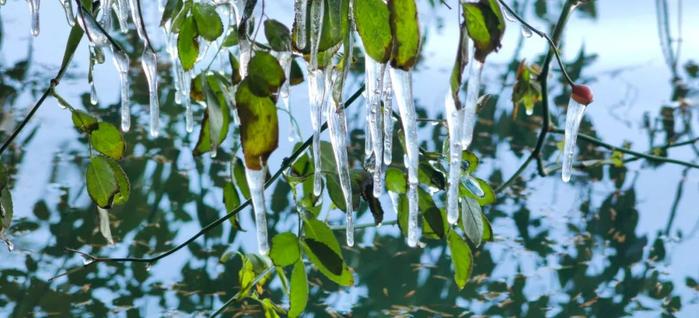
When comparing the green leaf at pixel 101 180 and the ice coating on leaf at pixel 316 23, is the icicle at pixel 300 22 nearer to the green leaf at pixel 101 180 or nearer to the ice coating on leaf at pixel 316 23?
the ice coating on leaf at pixel 316 23

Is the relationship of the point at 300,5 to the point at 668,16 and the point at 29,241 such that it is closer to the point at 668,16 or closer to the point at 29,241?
the point at 29,241

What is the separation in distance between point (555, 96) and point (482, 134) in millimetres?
445

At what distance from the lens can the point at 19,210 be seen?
312 cm

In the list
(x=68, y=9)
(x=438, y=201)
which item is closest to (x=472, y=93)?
(x=68, y=9)

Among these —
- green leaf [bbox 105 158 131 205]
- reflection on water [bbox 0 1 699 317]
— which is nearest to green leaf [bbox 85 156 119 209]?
green leaf [bbox 105 158 131 205]

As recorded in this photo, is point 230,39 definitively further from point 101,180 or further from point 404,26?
point 404,26

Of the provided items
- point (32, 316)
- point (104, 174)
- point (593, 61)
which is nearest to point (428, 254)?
point (32, 316)

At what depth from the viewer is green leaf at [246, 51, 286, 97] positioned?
2.08 feet

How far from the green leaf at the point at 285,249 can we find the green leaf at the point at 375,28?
0.39 metres

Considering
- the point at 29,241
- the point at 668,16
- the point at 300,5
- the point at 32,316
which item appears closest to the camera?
the point at 300,5

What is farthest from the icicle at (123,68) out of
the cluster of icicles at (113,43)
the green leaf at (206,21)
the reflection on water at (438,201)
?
the reflection on water at (438,201)

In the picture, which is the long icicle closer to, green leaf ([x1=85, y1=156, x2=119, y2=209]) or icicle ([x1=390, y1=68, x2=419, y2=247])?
icicle ([x1=390, y1=68, x2=419, y2=247])

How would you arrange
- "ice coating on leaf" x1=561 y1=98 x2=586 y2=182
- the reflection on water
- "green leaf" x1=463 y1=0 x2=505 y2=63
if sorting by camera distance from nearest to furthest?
"green leaf" x1=463 y1=0 x2=505 y2=63
"ice coating on leaf" x1=561 y1=98 x2=586 y2=182
the reflection on water

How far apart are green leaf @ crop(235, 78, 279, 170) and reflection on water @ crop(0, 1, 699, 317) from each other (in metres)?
1.53
